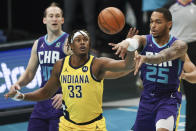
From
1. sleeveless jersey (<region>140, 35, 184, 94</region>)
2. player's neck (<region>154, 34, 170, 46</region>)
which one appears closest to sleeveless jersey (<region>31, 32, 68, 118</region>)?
sleeveless jersey (<region>140, 35, 184, 94</region>)

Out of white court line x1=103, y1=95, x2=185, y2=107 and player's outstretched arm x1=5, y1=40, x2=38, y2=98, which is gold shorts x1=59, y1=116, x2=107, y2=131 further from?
white court line x1=103, y1=95, x2=185, y2=107

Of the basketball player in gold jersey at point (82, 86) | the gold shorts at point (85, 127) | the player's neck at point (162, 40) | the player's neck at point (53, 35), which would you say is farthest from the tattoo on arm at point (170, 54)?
the player's neck at point (53, 35)

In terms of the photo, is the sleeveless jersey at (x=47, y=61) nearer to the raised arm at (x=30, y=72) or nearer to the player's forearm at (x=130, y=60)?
the raised arm at (x=30, y=72)

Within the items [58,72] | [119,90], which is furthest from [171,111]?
[119,90]

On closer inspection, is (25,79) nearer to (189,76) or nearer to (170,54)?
(170,54)

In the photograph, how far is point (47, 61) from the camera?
6828 millimetres

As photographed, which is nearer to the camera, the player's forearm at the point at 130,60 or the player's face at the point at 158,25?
the player's forearm at the point at 130,60

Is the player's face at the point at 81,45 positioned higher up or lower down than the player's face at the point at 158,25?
lower down

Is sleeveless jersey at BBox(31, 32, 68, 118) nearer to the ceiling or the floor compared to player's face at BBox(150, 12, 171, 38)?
nearer to the floor

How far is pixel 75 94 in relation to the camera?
582cm

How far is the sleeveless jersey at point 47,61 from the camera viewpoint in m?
6.68

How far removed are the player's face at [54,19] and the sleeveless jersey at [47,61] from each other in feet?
0.46

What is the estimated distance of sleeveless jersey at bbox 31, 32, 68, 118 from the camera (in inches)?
263

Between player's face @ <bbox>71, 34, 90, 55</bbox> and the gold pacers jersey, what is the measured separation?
0.41 ft
